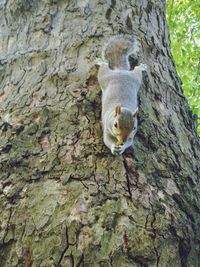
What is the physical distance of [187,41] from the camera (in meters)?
3.92

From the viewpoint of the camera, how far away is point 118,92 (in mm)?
1725

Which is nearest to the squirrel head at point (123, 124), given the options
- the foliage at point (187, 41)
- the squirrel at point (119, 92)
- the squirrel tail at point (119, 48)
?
the squirrel at point (119, 92)

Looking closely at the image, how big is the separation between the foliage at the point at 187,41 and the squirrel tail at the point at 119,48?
1918 millimetres

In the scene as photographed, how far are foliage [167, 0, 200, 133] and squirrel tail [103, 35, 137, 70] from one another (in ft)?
6.29

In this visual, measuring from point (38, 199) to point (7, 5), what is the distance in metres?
1.06

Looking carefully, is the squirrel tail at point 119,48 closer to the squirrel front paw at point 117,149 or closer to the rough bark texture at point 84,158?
the rough bark texture at point 84,158

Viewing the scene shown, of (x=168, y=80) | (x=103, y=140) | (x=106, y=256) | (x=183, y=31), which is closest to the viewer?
(x=106, y=256)

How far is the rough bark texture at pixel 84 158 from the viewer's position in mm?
1074

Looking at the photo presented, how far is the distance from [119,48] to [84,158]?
0.53m

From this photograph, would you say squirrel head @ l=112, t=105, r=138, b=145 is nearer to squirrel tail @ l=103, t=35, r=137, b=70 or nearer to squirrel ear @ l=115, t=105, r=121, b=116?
squirrel ear @ l=115, t=105, r=121, b=116

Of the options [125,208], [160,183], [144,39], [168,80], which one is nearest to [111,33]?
[144,39]

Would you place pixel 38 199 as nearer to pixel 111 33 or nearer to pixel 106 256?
pixel 106 256

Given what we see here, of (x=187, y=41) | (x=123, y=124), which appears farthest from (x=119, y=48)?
(x=187, y=41)

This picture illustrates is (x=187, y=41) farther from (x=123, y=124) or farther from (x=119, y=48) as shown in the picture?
(x=123, y=124)
